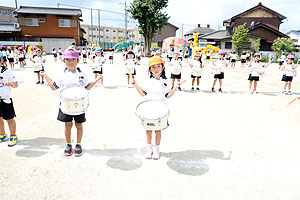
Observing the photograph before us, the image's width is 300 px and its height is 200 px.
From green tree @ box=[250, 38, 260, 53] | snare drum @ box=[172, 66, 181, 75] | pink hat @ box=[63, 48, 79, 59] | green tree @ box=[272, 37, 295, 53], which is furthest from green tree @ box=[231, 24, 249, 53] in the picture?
pink hat @ box=[63, 48, 79, 59]

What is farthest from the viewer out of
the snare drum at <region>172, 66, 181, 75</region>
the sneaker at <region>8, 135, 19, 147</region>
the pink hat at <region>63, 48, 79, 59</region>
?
the snare drum at <region>172, 66, 181, 75</region>

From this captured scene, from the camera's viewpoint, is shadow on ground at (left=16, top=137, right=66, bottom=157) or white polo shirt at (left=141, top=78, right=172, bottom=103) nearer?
white polo shirt at (left=141, top=78, right=172, bottom=103)

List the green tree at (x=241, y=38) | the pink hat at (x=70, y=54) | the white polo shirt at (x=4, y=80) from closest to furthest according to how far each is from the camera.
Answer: the pink hat at (x=70, y=54)
the white polo shirt at (x=4, y=80)
the green tree at (x=241, y=38)

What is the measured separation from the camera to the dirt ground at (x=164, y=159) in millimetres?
2822

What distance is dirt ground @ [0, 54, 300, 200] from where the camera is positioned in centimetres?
282

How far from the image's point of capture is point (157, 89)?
136 inches

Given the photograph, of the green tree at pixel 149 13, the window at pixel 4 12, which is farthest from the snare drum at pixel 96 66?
the window at pixel 4 12

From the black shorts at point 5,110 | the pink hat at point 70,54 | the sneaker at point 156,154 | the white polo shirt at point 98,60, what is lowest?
the sneaker at point 156,154

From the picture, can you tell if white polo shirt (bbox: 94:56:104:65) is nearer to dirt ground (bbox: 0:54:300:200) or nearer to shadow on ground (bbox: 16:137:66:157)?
dirt ground (bbox: 0:54:300:200)

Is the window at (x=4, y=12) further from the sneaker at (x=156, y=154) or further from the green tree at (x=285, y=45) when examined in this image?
the sneaker at (x=156, y=154)

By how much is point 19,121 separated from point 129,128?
9.36 ft

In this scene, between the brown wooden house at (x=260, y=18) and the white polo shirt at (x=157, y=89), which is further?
the brown wooden house at (x=260, y=18)

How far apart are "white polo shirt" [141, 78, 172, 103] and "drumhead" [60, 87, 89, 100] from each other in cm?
102

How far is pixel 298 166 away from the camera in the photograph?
11.6ft
